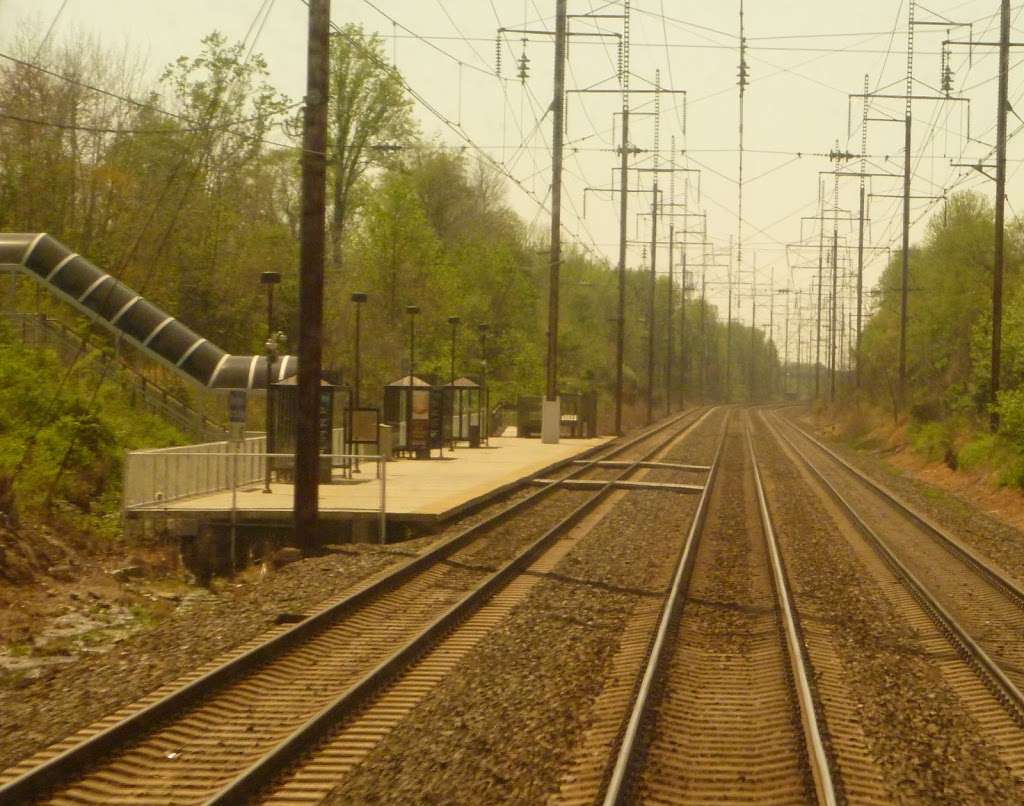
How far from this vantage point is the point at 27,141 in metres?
40.5

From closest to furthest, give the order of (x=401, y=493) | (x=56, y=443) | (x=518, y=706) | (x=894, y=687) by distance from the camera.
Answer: (x=518, y=706), (x=894, y=687), (x=401, y=493), (x=56, y=443)

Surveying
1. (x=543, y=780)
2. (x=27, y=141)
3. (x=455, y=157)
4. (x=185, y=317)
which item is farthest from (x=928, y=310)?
(x=543, y=780)

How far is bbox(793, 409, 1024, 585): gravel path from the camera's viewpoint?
62.6 feet

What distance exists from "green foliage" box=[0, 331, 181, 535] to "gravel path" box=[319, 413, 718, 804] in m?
9.21

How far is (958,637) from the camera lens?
1216 centimetres

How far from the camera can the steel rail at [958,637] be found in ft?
32.2

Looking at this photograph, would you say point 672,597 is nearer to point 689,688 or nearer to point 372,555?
point 689,688

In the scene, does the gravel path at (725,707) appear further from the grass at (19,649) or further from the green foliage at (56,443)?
the green foliage at (56,443)

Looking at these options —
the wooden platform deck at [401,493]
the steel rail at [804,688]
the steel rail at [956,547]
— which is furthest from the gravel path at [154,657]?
the steel rail at [956,547]

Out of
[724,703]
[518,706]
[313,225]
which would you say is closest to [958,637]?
[724,703]

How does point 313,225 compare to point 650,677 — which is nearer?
point 650,677

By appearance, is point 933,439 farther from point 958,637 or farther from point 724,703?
point 724,703

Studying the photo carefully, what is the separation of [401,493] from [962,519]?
401 inches

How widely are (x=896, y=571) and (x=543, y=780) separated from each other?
10402mm
